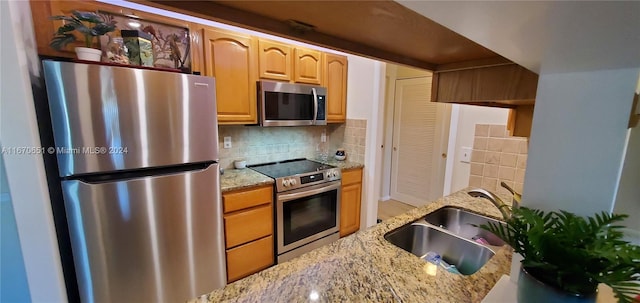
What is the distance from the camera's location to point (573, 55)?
18.6 inches

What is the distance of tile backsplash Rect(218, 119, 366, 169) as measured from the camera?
2246 millimetres

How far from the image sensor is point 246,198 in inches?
70.6

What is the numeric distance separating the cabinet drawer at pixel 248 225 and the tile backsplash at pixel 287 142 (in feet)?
2.01

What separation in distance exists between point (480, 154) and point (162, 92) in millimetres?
2303

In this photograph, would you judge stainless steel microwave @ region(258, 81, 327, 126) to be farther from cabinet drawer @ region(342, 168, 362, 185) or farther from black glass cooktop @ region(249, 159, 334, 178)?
cabinet drawer @ region(342, 168, 362, 185)

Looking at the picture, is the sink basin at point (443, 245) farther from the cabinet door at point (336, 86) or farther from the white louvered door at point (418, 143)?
the white louvered door at point (418, 143)

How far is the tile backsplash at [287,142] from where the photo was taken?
7.37 feet

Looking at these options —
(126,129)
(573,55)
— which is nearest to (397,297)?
(573,55)

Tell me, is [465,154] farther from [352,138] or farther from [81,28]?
[81,28]

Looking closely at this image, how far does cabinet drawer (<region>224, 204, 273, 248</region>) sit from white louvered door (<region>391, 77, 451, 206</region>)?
2322mm

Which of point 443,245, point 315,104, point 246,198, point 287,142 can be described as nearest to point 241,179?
point 246,198

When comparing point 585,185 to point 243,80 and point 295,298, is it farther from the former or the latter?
point 243,80

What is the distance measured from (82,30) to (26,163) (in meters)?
0.67

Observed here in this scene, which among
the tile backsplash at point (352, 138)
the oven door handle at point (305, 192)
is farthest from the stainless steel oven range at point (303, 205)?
the tile backsplash at point (352, 138)
